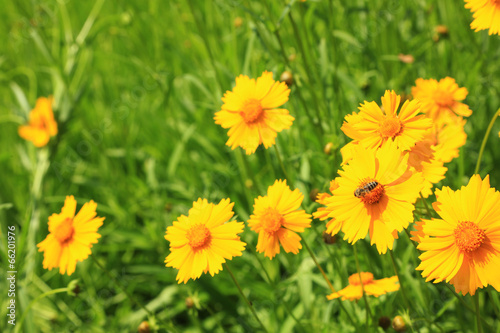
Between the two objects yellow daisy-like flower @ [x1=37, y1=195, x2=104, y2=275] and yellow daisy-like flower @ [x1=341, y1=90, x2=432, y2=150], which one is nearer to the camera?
yellow daisy-like flower @ [x1=341, y1=90, x2=432, y2=150]

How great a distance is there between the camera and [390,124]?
0.76m

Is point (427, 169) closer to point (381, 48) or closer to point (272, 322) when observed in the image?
point (272, 322)

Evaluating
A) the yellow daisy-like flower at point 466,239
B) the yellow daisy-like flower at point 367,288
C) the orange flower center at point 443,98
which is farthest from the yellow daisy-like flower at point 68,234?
the orange flower center at point 443,98

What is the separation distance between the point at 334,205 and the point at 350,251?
571 millimetres

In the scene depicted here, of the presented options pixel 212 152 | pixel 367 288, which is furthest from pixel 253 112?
pixel 212 152

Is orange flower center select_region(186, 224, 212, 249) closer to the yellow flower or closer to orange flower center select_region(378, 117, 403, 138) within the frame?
orange flower center select_region(378, 117, 403, 138)

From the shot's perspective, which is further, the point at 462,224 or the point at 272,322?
the point at 272,322

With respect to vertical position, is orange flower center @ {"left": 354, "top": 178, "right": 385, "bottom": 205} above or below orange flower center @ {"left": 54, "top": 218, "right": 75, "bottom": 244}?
below

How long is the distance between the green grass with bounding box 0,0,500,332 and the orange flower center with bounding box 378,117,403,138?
0.24 meters

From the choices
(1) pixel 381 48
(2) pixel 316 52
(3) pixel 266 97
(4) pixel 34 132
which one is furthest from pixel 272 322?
(4) pixel 34 132

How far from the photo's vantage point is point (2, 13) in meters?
3.04

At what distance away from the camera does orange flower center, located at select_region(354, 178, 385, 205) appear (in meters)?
0.71

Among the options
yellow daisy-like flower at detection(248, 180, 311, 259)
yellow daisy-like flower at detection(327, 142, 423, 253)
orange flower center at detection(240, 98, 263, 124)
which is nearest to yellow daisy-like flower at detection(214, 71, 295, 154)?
orange flower center at detection(240, 98, 263, 124)

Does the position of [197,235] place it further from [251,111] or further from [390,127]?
[390,127]
